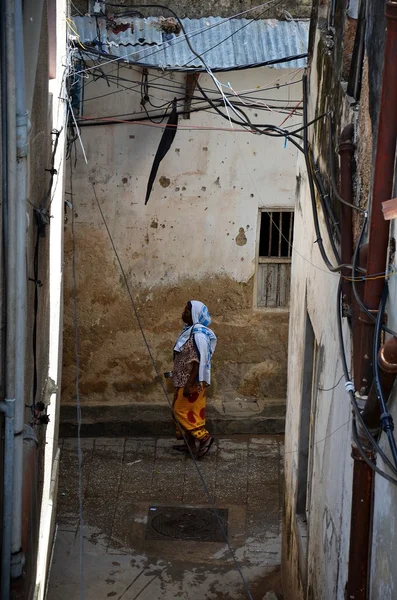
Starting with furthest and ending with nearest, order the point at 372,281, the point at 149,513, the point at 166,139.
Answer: the point at 166,139 < the point at 149,513 < the point at 372,281

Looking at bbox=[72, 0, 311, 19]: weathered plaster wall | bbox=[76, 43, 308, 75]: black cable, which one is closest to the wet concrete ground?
bbox=[76, 43, 308, 75]: black cable

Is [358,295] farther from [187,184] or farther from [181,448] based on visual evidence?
[181,448]

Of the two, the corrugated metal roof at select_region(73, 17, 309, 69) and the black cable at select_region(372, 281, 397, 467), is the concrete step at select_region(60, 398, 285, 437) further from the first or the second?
the black cable at select_region(372, 281, 397, 467)

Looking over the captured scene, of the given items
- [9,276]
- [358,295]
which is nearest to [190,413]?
[9,276]

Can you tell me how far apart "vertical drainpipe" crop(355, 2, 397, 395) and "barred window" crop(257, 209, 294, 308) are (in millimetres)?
7445

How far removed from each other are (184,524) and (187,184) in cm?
387

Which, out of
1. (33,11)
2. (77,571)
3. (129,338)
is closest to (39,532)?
(77,571)

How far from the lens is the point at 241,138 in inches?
438

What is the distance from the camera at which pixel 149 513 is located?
9984 millimetres

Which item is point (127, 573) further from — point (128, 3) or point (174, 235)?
point (128, 3)

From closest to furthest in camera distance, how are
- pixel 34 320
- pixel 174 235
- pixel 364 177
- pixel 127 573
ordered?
pixel 364 177, pixel 34 320, pixel 127 573, pixel 174 235

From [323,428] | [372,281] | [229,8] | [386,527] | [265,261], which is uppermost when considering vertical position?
[229,8]

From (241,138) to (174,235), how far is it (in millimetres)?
1367

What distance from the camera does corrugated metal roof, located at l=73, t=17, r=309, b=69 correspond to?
1019cm
